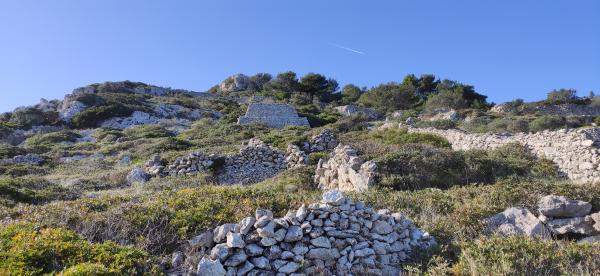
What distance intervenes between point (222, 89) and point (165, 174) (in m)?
69.5

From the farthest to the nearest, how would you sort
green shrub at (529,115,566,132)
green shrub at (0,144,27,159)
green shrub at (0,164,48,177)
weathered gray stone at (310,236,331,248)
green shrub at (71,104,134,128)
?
green shrub at (71,104,134,128), green shrub at (529,115,566,132), green shrub at (0,144,27,159), green shrub at (0,164,48,177), weathered gray stone at (310,236,331,248)

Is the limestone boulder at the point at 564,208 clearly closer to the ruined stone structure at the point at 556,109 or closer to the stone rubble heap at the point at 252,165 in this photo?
the stone rubble heap at the point at 252,165

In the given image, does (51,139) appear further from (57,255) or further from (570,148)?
(570,148)

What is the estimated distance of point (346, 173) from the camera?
12.1m

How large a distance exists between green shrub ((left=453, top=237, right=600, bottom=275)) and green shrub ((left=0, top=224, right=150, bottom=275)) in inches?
153

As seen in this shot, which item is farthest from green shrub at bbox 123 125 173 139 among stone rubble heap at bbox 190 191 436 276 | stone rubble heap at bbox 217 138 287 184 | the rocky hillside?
stone rubble heap at bbox 190 191 436 276

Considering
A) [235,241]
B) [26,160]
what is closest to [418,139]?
[235,241]

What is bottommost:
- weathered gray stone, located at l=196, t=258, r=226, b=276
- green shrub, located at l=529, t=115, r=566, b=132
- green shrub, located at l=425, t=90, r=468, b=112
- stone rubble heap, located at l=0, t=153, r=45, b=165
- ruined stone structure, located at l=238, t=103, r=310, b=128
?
stone rubble heap, located at l=0, t=153, r=45, b=165

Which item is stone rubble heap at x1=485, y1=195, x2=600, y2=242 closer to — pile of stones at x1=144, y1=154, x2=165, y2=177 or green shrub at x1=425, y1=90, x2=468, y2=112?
pile of stones at x1=144, y1=154, x2=165, y2=177

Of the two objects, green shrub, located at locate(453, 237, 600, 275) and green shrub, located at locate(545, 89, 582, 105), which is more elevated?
green shrub, located at locate(545, 89, 582, 105)

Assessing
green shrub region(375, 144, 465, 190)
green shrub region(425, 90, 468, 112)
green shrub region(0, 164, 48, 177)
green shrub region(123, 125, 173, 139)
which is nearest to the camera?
green shrub region(375, 144, 465, 190)

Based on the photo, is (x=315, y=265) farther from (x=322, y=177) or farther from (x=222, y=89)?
(x=222, y=89)

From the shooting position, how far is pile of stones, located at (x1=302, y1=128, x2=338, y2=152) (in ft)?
64.0

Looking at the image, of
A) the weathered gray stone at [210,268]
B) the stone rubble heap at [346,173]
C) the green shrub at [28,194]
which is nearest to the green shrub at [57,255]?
the weathered gray stone at [210,268]
